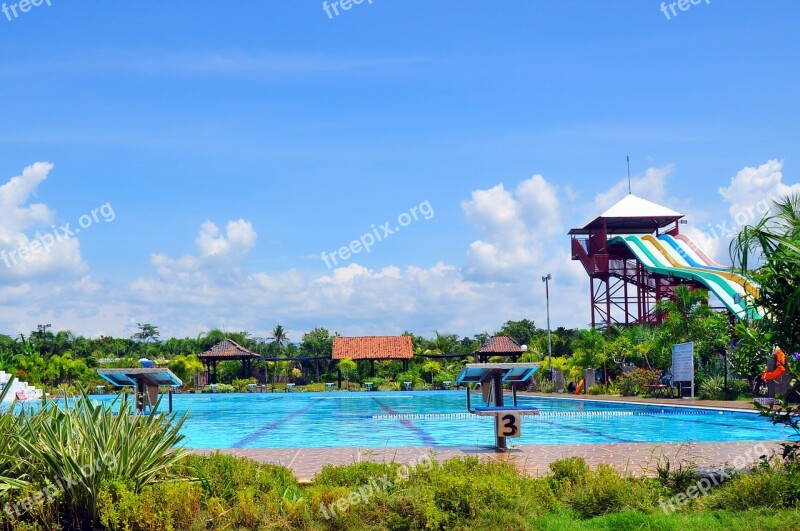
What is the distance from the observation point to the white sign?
11164 mm

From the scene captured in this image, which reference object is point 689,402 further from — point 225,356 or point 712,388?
point 225,356

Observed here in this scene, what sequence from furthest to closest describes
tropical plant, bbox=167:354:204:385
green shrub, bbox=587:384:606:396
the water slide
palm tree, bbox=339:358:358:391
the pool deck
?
palm tree, bbox=339:358:358:391 → tropical plant, bbox=167:354:204:385 → the water slide → green shrub, bbox=587:384:606:396 → the pool deck

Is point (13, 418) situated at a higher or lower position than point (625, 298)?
lower

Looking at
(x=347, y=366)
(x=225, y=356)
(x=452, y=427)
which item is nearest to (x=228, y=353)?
(x=225, y=356)

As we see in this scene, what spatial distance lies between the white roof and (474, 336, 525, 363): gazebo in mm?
8779

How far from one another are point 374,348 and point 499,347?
7.35 metres

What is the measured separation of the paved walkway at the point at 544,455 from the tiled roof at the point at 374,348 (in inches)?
1360

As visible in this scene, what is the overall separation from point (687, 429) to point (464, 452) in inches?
302

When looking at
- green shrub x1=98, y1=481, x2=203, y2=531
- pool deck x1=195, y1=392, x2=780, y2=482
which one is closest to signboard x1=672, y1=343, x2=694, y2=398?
pool deck x1=195, y1=392, x2=780, y2=482

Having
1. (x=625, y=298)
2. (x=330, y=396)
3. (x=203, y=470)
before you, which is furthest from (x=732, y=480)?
(x=625, y=298)

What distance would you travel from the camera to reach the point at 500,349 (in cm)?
4506

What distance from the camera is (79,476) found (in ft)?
20.3

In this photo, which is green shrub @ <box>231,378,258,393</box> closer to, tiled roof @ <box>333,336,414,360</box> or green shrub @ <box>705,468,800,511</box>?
tiled roof @ <box>333,336,414,360</box>

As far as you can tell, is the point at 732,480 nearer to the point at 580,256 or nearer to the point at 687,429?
the point at 687,429
